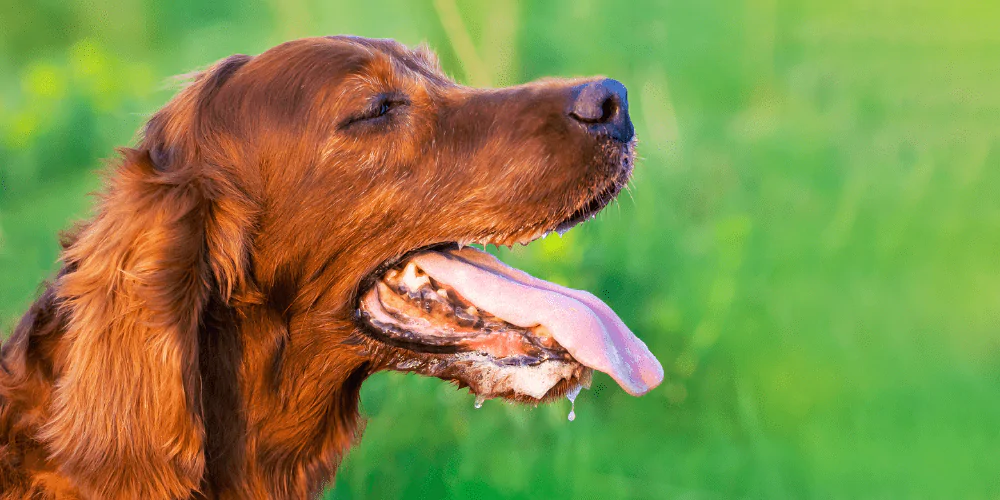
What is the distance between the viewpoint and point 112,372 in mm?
2428

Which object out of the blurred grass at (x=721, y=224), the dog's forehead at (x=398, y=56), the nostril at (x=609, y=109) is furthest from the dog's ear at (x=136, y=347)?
the nostril at (x=609, y=109)

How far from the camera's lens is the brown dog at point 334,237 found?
2602 mm

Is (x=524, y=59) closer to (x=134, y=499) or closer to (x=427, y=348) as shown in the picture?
(x=427, y=348)

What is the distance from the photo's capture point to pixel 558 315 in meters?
2.76

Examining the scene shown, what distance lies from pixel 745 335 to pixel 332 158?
2385 mm

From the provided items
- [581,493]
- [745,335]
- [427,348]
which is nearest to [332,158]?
[427,348]

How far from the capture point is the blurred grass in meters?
4.07

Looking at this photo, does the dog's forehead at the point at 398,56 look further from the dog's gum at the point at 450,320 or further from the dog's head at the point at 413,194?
the dog's gum at the point at 450,320

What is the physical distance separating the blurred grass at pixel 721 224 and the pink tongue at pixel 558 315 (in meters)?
1.18

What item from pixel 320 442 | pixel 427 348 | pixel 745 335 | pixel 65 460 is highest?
pixel 65 460

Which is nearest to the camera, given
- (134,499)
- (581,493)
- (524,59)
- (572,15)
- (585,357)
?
(134,499)

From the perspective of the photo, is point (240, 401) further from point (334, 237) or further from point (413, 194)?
point (413, 194)

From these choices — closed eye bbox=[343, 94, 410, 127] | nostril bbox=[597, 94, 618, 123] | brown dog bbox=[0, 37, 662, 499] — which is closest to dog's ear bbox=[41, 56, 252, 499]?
brown dog bbox=[0, 37, 662, 499]

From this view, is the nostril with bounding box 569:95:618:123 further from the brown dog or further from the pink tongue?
the pink tongue
